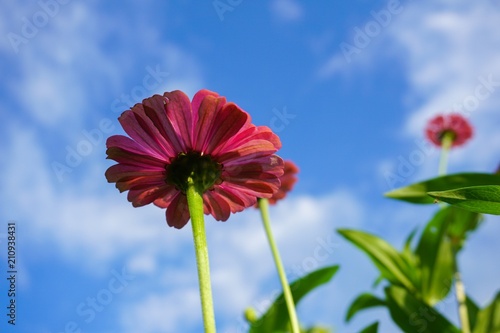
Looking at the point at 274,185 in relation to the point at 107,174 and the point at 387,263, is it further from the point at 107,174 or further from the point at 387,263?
the point at 387,263

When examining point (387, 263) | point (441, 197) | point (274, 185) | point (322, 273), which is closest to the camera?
point (441, 197)

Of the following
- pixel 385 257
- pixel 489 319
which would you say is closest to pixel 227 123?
pixel 385 257

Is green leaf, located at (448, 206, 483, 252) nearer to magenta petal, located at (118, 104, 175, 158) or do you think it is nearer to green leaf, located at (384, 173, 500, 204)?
green leaf, located at (384, 173, 500, 204)

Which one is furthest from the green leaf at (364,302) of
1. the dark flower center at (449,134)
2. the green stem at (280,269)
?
the dark flower center at (449,134)

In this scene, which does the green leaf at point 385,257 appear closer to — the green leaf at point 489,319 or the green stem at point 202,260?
the green leaf at point 489,319

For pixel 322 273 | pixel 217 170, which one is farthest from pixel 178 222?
pixel 322 273

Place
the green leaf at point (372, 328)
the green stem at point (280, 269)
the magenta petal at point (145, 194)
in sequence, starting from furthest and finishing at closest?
1. the green leaf at point (372, 328)
2. the green stem at point (280, 269)
3. the magenta petal at point (145, 194)
